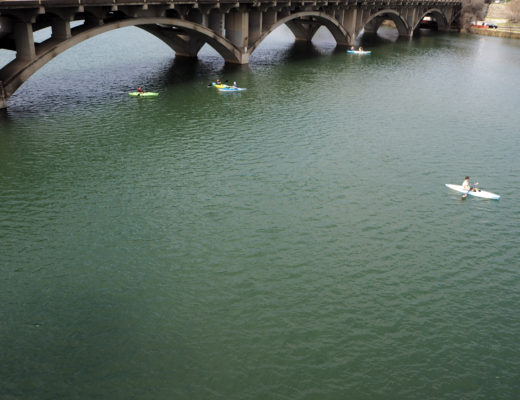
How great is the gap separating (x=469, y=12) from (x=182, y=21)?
108 m

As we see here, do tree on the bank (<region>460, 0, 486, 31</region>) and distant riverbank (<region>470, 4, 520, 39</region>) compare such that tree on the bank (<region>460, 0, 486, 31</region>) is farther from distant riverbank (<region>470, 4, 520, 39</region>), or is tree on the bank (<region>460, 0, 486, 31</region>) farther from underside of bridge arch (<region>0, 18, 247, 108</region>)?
underside of bridge arch (<region>0, 18, 247, 108</region>)

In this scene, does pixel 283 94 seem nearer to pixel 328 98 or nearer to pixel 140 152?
pixel 328 98

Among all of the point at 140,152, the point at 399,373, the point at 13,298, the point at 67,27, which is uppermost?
the point at 67,27

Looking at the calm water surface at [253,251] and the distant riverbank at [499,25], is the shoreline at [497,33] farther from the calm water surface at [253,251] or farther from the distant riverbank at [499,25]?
the calm water surface at [253,251]

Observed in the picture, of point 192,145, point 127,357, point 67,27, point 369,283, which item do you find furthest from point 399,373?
point 67,27

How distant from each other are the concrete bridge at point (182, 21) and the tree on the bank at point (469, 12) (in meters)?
23.0

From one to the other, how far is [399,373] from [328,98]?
4108 cm

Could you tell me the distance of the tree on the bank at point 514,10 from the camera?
429ft

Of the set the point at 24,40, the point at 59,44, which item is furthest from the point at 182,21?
the point at 24,40

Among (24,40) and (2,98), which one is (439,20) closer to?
(24,40)

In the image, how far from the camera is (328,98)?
54.2 metres

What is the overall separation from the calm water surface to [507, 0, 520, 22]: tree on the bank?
10152 cm

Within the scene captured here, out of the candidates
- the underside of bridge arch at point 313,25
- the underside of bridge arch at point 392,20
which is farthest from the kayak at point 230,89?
the underside of bridge arch at point 392,20

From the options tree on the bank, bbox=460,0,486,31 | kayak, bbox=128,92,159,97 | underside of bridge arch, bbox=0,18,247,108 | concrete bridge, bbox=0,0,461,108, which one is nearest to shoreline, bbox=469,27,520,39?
tree on the bank, bbox=460,0,486,31
